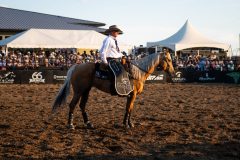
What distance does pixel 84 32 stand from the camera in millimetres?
30219

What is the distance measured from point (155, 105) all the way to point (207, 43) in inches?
863

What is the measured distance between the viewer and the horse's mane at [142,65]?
29.6 feet

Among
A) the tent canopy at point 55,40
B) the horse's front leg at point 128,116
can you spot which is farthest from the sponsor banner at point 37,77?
the horse's front leg at point 128,116

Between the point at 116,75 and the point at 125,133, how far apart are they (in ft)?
4.39

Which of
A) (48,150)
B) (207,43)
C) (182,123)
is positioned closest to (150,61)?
(182,123)

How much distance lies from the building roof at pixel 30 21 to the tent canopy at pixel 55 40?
1302 centimetres

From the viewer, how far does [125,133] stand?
26.5 feet

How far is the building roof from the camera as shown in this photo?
4209 centimetres

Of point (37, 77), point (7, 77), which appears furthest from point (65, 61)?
point (7, 77)

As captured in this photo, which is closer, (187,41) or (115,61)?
(115,61)

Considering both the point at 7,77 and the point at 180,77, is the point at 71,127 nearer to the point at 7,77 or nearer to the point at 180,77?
the point at 7,77

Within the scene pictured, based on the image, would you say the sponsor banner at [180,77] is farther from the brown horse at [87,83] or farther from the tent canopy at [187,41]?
the brown horse at [87,83]

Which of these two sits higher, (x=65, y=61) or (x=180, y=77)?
(x=65, y=61)

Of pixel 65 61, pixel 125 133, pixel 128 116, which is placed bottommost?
Answer: pixel 125 133
